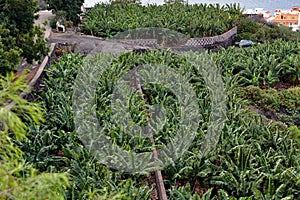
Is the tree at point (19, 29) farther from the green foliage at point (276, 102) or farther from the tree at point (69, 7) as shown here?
the tree at point (69, 7)

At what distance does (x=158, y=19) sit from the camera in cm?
2712

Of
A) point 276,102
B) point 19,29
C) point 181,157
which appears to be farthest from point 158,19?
point 181,157

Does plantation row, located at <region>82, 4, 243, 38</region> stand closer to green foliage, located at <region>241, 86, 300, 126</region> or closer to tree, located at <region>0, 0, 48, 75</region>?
green foliage, located at <region>241, 86, 300, 126</region>

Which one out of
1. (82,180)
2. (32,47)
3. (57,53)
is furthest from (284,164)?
(57,53)

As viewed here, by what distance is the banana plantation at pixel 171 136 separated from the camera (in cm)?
861

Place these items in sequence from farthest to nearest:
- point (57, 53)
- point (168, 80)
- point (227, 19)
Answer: point (227, 19) < point (57, 53) < point (168, 80)

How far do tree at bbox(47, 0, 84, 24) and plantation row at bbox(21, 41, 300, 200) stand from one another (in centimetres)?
1237

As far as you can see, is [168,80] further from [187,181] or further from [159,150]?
[187,181]

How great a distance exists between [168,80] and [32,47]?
610cm

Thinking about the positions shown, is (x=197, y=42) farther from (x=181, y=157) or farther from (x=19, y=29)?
(x=181, y=157)

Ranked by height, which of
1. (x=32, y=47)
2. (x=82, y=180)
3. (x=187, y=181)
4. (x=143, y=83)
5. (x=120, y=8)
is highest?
(x=120, y=8)

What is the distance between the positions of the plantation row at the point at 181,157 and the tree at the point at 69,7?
12.4 meters

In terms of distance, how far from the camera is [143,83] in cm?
1616

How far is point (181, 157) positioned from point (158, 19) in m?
18.6
